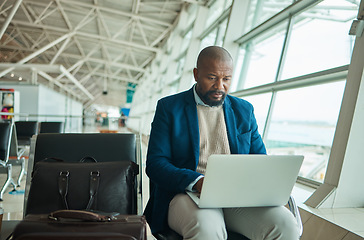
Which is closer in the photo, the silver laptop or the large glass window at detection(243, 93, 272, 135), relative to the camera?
the silver laptop

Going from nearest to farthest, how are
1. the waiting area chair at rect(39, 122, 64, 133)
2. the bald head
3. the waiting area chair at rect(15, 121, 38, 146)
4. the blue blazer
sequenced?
the blue blazer → the bald head → the waiting area chair at rect(39, 122, 64, 133) → the waiting area chair at rect(15, 121, 38, 146)

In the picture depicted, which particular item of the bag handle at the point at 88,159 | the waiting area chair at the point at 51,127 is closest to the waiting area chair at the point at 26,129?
the waiting area chair at the point at 51,127

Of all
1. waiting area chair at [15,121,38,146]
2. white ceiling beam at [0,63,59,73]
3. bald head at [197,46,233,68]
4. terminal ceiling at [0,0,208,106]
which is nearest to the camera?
bald head at [197,46,233,68]

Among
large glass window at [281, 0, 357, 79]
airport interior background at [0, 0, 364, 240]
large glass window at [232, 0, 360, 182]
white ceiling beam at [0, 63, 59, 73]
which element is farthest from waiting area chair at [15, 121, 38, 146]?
white ceiling beam at [0, 63, 59, 73]

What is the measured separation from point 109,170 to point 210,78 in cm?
73

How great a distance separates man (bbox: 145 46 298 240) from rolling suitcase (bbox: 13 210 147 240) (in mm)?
301

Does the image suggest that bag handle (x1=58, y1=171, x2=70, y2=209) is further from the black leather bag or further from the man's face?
the man's face

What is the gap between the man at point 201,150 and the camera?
1.44m

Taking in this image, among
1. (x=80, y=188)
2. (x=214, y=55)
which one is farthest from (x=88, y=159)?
(x=214, y=55)

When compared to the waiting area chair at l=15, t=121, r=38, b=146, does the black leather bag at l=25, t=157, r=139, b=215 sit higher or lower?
higher

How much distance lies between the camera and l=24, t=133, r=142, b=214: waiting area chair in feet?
5.96

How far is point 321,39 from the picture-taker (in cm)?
396

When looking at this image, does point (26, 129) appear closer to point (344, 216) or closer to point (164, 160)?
point (164, 160)

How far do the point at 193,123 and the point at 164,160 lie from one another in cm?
26
